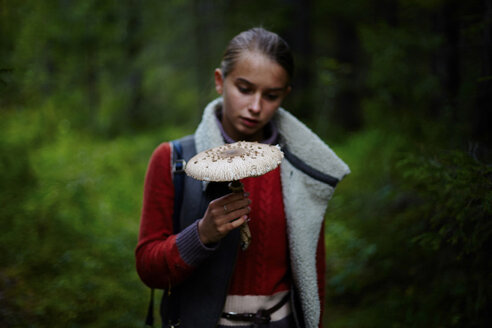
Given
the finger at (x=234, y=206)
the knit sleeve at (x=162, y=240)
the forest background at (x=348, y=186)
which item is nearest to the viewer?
the finger at (x=234, y=206)

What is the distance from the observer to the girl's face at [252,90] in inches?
74.7

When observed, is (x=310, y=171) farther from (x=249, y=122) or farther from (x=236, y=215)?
(x=236, y=215)

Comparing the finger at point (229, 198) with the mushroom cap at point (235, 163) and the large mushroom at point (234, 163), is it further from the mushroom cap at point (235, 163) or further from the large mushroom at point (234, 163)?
the mushroom cap at point (235, 163)

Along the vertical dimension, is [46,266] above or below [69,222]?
below

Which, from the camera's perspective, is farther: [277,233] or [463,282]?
[463,282]

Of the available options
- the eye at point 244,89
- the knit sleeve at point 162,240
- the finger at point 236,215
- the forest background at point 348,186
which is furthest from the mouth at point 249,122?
the forest background at point 348,186

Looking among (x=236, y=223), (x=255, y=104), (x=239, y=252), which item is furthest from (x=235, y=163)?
(x=239, y=252)

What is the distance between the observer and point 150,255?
1.76 metres

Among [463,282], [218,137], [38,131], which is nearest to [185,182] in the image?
[218,137]

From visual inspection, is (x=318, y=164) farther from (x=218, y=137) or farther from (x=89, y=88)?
(x=89, y=88)

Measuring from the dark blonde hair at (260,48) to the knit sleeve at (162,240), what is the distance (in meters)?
0.68

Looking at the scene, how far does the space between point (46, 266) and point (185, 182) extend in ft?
9.18

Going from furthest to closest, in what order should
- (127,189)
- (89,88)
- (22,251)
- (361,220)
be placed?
(89,88) → (127,189) → (361,220) → (22,251)

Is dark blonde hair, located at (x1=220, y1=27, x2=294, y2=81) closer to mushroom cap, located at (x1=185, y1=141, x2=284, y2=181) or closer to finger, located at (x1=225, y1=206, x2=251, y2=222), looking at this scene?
mushroom cap, located at (x1=185, y1=141, x2=284, y2=181)
